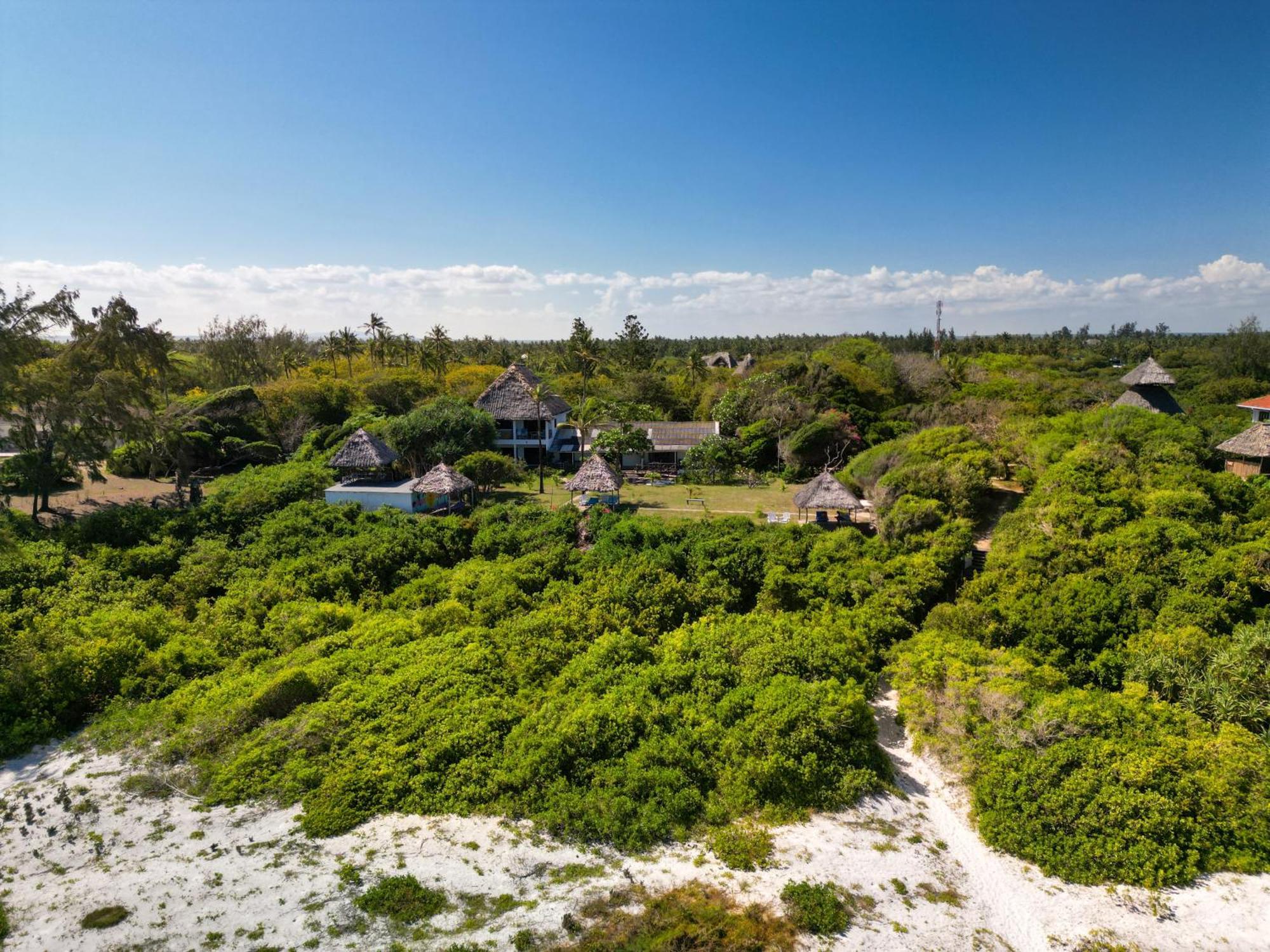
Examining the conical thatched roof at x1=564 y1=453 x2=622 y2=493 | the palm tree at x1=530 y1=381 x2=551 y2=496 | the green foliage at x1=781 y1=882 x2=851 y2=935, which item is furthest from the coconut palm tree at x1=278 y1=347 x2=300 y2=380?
the green foliage at x1=781 y1=882 x2=851 y2=935

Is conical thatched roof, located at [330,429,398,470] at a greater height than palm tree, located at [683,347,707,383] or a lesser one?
lesser

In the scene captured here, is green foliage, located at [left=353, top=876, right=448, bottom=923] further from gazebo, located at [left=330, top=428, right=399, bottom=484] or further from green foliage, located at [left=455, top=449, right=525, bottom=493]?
green foliage, located at [left=455, top=449, right=525, bottom=493]

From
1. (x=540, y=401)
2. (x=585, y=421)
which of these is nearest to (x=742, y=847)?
(x=540, y=401)

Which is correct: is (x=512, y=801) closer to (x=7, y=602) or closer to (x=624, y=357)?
(x=7, y=602)

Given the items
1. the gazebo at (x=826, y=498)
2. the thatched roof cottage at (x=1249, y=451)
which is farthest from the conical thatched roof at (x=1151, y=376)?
the gazebo at (x=826, y=498)

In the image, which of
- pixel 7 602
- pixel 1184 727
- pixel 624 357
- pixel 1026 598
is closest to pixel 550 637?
pixel 1026 598

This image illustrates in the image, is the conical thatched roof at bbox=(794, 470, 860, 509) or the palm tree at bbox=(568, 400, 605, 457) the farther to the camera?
the palm tree at bbox=(568, 400, 605, 457)
